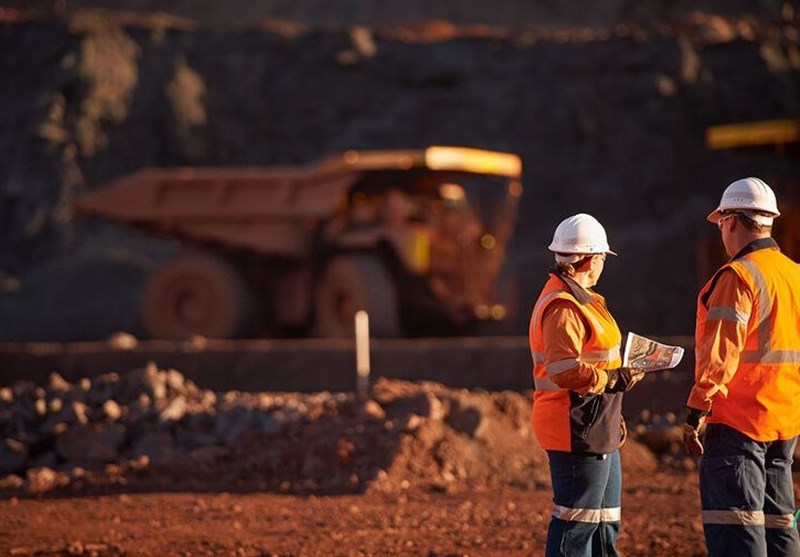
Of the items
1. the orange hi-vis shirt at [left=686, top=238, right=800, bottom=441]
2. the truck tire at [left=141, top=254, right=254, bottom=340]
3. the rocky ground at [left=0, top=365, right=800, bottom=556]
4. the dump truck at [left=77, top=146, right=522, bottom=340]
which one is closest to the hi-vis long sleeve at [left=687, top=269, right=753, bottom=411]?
the orange hi-vis shirt at [left=686, top=238, right=800, bottom=441]

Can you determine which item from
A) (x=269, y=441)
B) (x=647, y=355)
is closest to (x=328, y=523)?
(x=269, y=441)

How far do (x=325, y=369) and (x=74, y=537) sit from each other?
269 inches

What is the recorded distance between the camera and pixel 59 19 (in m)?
30.3

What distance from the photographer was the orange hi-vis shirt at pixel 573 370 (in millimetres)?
4117

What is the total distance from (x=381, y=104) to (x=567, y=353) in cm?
2584

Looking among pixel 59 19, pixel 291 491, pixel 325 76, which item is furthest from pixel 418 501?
pixel 59 19

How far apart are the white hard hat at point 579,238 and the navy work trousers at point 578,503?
70 cm

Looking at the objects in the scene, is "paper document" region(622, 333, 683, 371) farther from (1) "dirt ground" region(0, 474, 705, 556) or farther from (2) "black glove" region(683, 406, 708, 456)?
(1) "dirt ground" region(0, 474, 705, 556)

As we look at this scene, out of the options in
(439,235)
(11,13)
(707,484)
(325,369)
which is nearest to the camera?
(707,484)

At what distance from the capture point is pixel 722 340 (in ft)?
13.4

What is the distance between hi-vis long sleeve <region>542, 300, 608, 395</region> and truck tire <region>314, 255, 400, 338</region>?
1156cm

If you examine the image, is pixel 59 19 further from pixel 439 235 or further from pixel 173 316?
pixel 439 235

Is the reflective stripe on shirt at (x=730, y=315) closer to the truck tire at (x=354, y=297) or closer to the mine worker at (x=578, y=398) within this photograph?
the mine worker at (x=578, y=398)

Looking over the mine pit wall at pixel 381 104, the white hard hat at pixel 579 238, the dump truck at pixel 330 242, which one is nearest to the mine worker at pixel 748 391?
the white hard hat at pixel 579 238
